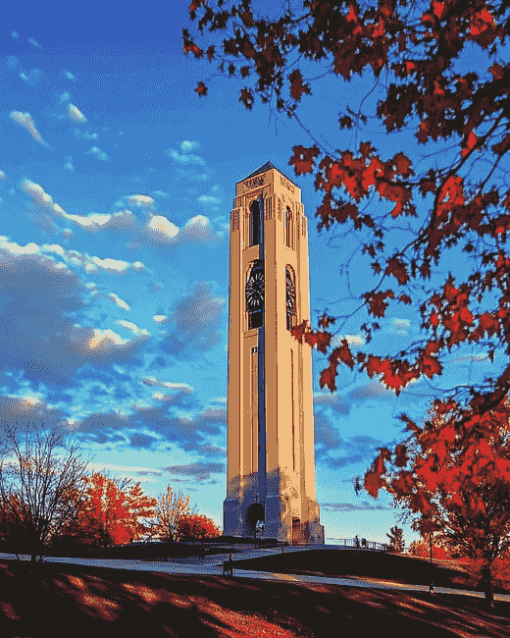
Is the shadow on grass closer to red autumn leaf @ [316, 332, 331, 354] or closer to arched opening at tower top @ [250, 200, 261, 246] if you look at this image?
red autumn leaf @ [316, 332, 331, 354]

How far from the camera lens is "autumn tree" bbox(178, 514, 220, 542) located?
53531mm

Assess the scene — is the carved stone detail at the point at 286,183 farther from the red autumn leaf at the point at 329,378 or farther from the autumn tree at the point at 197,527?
the red autumn leaf at the point at 329,378

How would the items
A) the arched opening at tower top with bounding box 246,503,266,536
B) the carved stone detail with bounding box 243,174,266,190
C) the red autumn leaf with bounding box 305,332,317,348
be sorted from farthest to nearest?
the carved stone detail with bounding box 243,174,266,190 < the arched opening at tower top with bounding box 246,503,266,536 < the red autumn leaf with bounding box 305,332,317,348

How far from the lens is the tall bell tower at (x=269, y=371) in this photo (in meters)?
61.3

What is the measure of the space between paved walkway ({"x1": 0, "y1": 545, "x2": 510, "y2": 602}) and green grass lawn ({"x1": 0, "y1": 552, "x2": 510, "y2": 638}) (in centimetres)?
304

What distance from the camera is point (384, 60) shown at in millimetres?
8195

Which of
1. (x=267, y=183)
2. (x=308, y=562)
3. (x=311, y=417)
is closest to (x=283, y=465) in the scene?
(x=311, y=417)

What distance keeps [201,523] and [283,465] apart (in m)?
12.2

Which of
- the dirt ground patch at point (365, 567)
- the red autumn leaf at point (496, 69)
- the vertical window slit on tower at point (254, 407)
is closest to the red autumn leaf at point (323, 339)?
the red autumn leaf at point (496, 69)

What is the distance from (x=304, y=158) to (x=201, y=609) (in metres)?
15.2

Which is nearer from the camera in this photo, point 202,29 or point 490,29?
point 490,29

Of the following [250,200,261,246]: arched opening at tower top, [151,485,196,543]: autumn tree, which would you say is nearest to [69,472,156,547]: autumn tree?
[151,485,196,543]: autumn tree

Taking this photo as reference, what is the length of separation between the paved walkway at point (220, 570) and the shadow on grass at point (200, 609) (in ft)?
10.1

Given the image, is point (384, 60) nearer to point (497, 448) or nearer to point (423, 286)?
point (423, 286)
